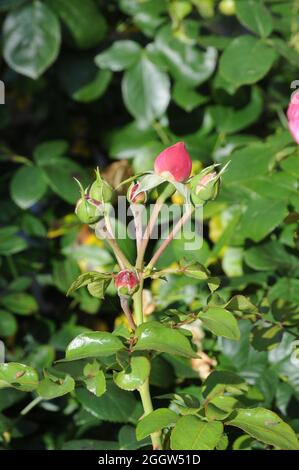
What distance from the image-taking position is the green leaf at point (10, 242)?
1.22 meters

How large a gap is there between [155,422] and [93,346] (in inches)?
3.8

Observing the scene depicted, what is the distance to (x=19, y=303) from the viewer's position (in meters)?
1.26

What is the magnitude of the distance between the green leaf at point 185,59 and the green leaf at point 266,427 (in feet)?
2.58

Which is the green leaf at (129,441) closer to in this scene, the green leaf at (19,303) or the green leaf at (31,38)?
the green leaf at (19,303)

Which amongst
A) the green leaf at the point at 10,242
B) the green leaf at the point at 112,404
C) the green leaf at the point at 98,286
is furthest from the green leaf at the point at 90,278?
the green leaf at the point at 10,242

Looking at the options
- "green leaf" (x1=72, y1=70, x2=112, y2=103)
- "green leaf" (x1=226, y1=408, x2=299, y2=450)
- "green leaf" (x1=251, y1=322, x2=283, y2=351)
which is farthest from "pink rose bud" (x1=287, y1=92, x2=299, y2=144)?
"green leaf" (x1=72, y1=70, x2=112, y2=103)

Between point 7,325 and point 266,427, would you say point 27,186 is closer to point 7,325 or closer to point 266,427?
point 7,325

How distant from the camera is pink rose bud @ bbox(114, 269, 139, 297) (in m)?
0.70

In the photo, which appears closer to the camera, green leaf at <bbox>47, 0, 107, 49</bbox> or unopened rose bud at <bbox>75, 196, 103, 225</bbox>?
unopened rose bud at <bbox>75, 196, 103, 225</bbox>

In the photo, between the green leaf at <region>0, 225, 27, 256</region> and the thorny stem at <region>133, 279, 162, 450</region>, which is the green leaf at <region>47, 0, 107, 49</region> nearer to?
the green leaf at <region>0, 225, 27, 256</region>

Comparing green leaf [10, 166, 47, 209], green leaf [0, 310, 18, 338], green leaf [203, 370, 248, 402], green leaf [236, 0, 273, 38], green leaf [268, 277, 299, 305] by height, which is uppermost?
green leaf [236, 0, 273, 38]

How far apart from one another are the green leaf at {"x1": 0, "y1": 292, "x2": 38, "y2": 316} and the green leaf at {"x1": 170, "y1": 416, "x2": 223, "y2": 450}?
585mm

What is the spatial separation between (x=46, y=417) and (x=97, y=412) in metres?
0.31

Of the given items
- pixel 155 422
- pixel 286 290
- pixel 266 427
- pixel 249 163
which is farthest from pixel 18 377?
pixel 249 163
